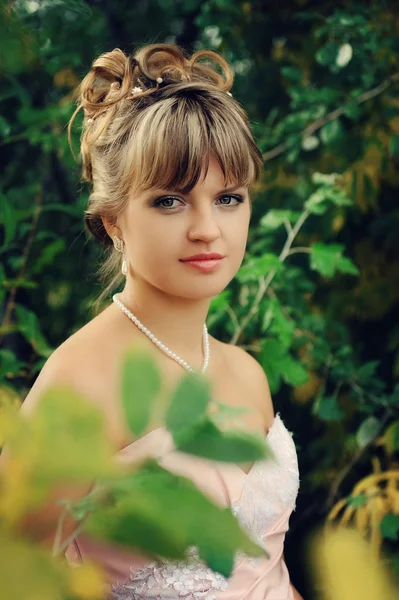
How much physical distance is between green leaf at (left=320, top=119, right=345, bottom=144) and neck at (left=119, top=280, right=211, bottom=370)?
1.05 m

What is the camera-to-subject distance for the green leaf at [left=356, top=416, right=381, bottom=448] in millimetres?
2234

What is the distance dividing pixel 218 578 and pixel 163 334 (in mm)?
470

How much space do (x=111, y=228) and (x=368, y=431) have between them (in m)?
1.10

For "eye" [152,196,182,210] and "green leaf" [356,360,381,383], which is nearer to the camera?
"eye" [152,196,182,210]

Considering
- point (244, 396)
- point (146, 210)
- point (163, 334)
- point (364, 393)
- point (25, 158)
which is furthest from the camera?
point (25, 158)

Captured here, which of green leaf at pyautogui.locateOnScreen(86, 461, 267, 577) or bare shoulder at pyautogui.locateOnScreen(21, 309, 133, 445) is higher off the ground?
green leaf at pyautogui.locateOnScreen(86, 461, 267, 577)

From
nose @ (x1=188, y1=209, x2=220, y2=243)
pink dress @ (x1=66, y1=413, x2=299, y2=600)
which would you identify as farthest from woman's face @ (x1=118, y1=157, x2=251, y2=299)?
pink dress @ (x1=66, y1=413, x2=299, y2=600)

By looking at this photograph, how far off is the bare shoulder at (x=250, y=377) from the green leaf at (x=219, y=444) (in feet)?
4.43

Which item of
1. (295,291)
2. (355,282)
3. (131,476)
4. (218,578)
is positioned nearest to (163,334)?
(218,578)

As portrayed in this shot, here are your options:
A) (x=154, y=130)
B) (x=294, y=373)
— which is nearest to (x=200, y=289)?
(x=154, y=130)

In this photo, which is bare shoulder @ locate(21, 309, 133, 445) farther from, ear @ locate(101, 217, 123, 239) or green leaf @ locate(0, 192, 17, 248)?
green leaf @ locate(0, 192, 17, 248)

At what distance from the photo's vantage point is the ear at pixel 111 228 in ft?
5.00

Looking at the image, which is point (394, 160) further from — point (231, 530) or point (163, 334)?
point (231, 530)

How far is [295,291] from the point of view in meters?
2.40
